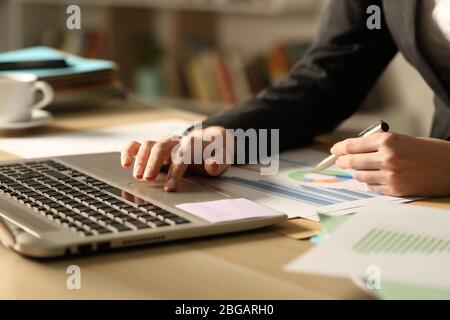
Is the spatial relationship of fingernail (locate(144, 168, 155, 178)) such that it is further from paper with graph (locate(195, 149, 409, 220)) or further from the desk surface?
the desk surface

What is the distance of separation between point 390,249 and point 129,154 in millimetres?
437

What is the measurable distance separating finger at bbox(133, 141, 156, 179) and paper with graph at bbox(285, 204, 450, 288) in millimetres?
302

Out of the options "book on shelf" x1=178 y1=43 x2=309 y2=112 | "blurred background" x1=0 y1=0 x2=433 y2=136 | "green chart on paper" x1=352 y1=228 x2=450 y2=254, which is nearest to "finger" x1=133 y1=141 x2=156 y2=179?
"green chart on paper" x1=352 y1=228 x2=450 y2=254

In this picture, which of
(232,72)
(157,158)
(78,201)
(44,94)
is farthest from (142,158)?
(232,72)

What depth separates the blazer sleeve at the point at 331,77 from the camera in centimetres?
130

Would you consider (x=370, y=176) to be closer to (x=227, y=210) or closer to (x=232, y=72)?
(x=227, y=210)

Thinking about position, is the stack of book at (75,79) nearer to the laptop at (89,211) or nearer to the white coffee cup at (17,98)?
the white coffee cup at (17,98)

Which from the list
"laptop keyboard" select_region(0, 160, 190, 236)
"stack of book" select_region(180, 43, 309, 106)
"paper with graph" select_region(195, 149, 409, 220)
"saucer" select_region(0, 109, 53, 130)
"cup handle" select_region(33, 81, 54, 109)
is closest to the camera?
"laptop keyboard" select_region(0, 160, 190, 236)

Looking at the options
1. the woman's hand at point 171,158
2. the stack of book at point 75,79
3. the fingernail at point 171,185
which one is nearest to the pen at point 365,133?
the woman's hand at point 171,158

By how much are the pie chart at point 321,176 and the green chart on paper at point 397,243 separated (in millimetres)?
278

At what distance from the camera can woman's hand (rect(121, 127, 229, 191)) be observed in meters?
0.99

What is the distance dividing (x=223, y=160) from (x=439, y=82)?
1.27 feet
